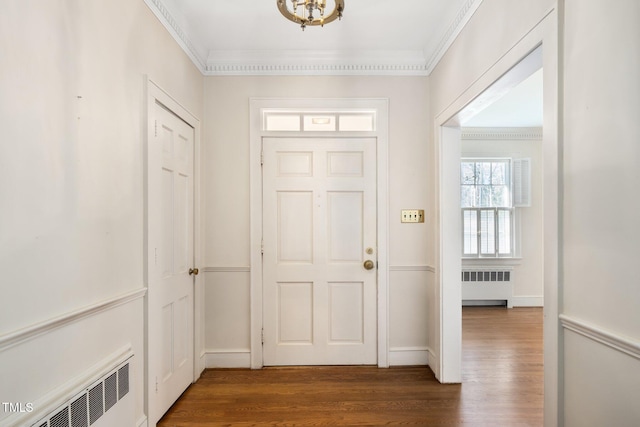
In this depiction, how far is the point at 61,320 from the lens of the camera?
4.32 feet

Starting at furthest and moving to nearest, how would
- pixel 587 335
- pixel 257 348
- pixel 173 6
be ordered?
pixel 257 348 → pixel 173 6 → pixel 587 335

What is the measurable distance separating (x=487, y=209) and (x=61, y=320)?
522 cm

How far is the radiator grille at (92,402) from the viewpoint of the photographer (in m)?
1.27

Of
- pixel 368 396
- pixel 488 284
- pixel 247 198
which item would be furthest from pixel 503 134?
pixel 368 396

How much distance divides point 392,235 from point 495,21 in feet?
5.65

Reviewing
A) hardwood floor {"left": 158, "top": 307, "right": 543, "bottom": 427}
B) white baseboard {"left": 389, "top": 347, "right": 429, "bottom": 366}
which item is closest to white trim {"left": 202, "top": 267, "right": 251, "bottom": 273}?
hardwood floor {"left": 158, "top": 307, "right": 543, "bottom": 427}

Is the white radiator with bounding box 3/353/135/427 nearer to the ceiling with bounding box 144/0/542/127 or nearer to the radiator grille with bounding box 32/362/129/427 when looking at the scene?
the radiator grille with bounding box 32/362/129/427

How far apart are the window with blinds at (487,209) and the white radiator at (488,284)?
0.77 ft

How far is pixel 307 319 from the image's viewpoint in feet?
9.98

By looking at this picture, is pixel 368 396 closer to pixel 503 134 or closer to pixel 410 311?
pixel 410 311

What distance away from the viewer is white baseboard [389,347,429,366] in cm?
301

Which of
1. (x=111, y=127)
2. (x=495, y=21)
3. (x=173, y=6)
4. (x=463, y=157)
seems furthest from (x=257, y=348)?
(x=463, y=157)

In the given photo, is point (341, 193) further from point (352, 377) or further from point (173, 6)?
point (173, 6)

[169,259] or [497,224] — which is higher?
[497,224]
